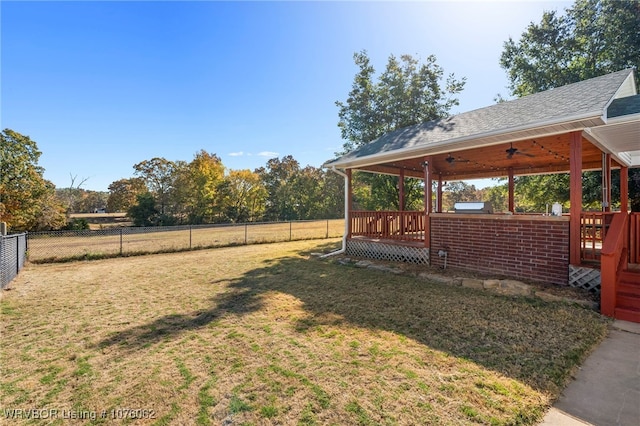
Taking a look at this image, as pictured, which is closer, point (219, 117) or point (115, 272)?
point (115, 272)

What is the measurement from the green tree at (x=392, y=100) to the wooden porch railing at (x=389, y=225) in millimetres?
5824

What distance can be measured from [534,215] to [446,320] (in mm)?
4005

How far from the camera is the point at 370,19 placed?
34.7 ft

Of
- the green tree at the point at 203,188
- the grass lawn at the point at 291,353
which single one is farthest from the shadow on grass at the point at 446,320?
the green tree at the point at 203,188

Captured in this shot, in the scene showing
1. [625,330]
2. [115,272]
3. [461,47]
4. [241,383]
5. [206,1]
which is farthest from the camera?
[461,47]

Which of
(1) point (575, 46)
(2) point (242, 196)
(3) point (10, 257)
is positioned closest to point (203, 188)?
(2) point (242, 196)

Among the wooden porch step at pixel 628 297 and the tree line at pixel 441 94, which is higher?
the tree line at pixel 441 94

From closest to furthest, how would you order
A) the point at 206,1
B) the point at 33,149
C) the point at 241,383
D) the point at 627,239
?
the point at 241,383
the point at 627,239
the point at 206,1
the point at 33,149

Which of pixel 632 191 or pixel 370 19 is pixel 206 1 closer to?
pixel 370 19

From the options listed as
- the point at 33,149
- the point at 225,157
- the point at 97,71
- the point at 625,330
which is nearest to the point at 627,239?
the point at 625,330

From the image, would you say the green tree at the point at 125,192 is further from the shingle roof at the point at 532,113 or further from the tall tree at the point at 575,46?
the tall tree at the point at 575,46

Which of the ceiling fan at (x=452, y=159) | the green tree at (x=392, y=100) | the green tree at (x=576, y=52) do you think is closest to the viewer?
the ceiling fan at (x=452, y=159)

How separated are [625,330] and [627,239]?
268 centimetres

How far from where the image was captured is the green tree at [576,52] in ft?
37.4
